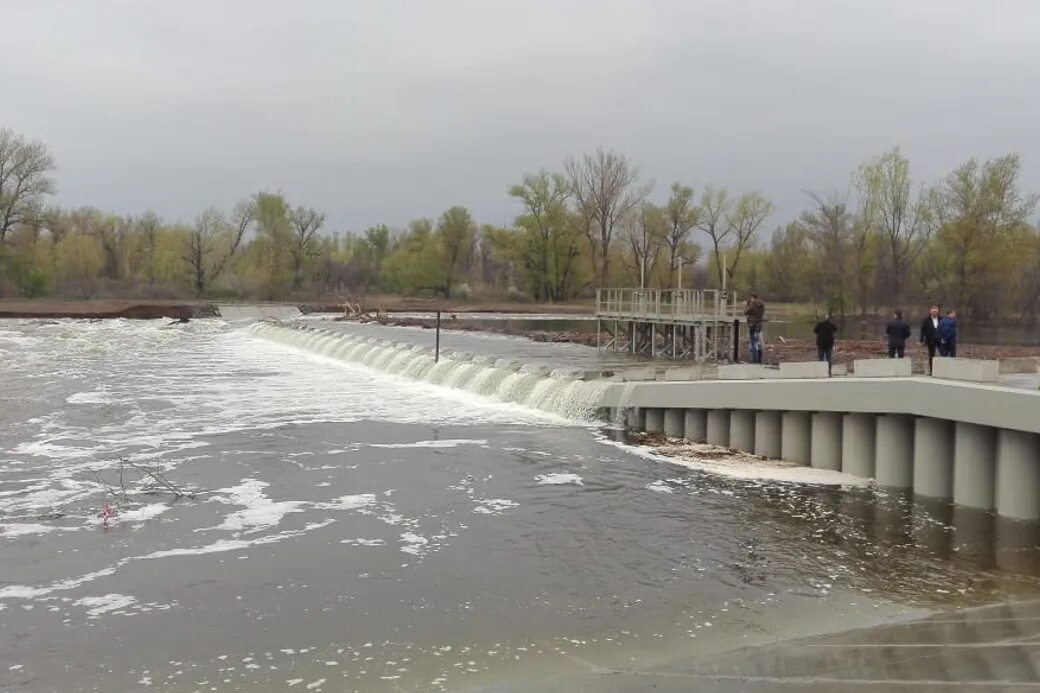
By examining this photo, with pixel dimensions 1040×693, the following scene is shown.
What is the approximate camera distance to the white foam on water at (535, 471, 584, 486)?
1373cm

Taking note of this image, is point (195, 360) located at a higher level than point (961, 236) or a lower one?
lower

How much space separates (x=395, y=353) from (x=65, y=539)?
20184 mm

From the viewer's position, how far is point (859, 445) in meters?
14.1

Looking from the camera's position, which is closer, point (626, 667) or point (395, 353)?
point (626, 667)

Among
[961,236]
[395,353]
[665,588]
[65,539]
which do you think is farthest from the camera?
[961,236]

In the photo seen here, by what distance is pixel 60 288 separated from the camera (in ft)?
276

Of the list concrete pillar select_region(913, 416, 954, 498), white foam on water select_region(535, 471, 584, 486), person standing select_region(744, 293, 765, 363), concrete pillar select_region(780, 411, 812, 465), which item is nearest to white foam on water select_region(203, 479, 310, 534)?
white foam on water select_region(535, 471, 584, 486)

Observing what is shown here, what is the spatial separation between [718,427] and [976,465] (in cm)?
559

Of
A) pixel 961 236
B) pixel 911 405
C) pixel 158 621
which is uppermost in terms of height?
pixel 961 236

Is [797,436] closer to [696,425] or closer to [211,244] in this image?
[696,425]

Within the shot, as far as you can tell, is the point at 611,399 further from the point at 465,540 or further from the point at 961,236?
the point at 961,236

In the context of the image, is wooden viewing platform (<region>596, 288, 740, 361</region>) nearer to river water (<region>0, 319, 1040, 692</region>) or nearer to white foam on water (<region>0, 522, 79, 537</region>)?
river water (<region>0, 319, 1040, 692</region>)

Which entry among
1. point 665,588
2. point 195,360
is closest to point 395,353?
point 195,360

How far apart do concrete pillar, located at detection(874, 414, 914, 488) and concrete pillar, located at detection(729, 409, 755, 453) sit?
9.82 ft
